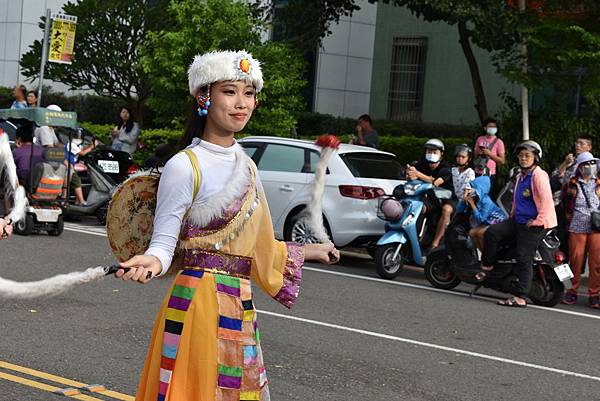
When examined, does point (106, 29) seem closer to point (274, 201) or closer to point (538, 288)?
point (274, 201)

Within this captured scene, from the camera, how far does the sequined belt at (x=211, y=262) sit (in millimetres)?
4504

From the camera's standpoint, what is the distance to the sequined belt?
450cm

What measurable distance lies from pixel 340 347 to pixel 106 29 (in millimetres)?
16415

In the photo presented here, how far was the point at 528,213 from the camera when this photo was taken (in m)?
12.0

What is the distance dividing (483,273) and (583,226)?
134 centimetres

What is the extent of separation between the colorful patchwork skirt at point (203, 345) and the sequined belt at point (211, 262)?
0.07ft

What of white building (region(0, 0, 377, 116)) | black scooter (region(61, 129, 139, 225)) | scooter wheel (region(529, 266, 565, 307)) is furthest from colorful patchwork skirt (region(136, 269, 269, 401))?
white building (region(0, 0, 377, 116))

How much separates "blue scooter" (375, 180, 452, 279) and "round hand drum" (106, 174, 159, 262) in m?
9.00

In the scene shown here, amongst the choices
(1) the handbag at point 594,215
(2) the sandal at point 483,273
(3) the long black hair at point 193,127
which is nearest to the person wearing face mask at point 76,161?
(2) the sandal at point 483,273

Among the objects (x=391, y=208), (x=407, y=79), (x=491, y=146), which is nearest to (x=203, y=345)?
(x=391, y=208)

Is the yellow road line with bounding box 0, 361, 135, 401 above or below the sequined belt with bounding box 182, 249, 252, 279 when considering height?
below

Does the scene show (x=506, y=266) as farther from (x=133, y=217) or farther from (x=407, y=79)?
(x=407, y=79)

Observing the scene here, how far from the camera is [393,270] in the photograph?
13.6 meters

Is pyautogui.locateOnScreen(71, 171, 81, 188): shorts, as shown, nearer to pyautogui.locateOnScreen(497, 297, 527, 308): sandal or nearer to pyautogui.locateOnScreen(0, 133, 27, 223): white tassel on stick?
pyautogui.locateOnScreen(497, 297, 527, 308): sandal
